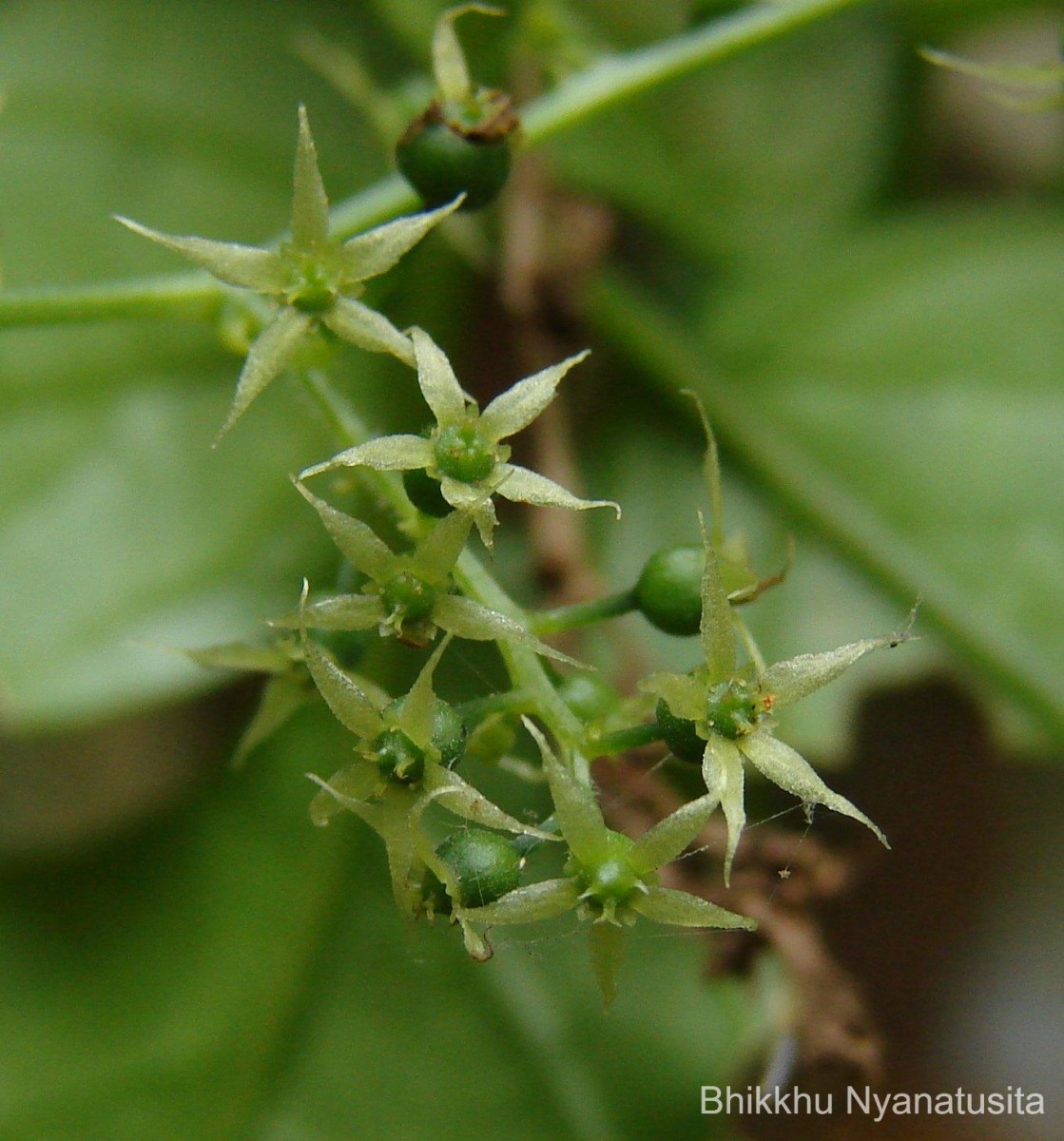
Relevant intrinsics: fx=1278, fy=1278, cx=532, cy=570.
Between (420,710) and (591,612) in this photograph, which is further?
(591,612)

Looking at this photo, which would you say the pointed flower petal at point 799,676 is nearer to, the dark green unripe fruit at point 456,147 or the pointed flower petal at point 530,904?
the pointed flower petal at point 530,904

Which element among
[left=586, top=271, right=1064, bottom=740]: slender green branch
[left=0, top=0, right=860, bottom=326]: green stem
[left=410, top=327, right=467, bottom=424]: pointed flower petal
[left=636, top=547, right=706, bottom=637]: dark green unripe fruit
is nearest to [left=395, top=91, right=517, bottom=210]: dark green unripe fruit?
[left=0, top=0, right=860, bottom=326]: green stem

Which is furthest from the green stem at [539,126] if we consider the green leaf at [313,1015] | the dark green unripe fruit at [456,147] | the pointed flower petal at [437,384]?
the green leaf at [313,1015]

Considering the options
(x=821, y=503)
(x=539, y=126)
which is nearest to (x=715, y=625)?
(x=539, y=126)

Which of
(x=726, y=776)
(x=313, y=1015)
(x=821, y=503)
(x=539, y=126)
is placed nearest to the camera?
(x=726, y=776)

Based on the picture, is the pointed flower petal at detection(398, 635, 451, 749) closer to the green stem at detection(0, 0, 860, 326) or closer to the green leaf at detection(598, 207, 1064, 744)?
the green stem at detection(0, 0, 860, 326)

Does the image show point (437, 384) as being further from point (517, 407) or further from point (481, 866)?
point (481, 866)
